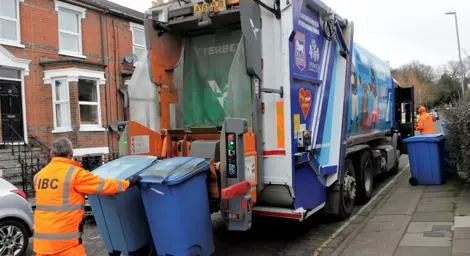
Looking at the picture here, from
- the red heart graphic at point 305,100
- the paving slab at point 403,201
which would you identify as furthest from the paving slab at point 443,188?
the red heart graphic at point 305,100

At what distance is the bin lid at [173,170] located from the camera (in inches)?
160

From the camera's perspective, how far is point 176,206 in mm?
4078

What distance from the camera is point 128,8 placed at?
19766mm

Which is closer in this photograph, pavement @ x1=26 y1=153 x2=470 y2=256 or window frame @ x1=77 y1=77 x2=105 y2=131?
pavement @ x1=26 y1=153 x2=470 y2=256

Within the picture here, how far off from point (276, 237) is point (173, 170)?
101 inches

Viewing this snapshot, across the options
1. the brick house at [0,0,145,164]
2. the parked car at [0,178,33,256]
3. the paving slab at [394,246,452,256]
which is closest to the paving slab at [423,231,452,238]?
the paving slab at [394,246,452,256]

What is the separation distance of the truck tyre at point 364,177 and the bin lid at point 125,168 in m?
4.30

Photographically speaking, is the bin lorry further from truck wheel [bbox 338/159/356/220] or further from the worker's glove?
the worker's glove

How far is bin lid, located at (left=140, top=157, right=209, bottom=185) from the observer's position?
4.05 m

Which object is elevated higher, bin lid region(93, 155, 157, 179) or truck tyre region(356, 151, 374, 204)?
bin lid region(93, 155, 157, 179)

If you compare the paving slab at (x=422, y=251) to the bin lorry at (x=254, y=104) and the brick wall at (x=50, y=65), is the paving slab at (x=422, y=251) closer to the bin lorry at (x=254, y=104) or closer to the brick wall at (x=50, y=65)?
the bin lorry at (x=254, y=104)

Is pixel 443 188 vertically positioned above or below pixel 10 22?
below

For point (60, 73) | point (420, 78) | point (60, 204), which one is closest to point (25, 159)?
point (60, 73)

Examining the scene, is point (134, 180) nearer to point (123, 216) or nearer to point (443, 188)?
point (123, 216)
